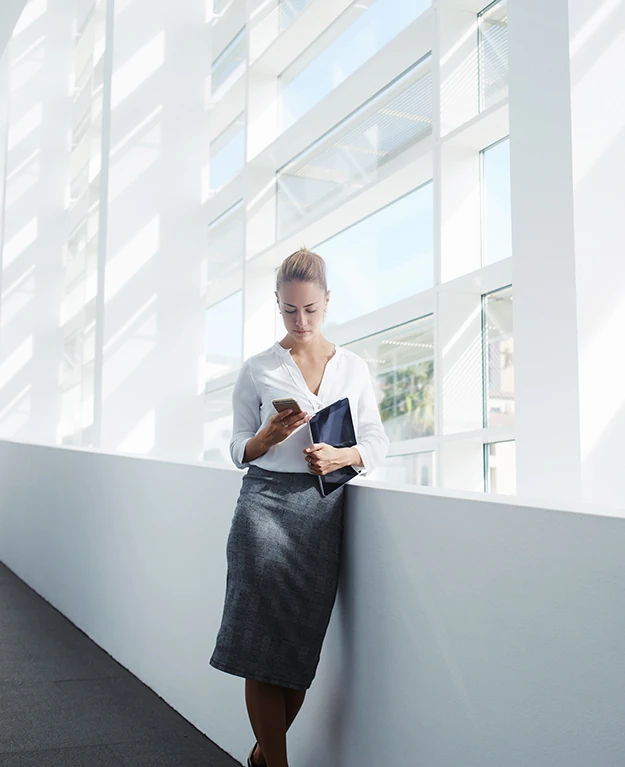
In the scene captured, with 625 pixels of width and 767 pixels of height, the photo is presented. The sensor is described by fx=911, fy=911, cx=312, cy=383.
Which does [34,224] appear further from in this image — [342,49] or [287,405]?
[287,405]

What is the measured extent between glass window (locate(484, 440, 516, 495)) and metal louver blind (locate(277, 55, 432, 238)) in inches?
65.3

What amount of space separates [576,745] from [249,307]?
15.5ft

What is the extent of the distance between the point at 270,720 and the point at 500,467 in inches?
66.8

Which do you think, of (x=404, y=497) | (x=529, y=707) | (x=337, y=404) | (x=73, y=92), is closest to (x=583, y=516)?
(x=529, y=707)

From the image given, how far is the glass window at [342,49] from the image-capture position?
16.3ft

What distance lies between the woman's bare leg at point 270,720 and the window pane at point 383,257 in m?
2.34

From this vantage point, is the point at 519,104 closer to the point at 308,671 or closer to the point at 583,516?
the point at 583,516

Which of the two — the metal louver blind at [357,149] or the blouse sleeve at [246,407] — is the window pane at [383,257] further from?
the blouse sleeve at [246,407]

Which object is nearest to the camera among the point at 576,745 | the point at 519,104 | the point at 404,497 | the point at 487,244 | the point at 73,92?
the point at 576,745

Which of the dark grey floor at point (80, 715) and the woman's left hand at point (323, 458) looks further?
the dark grey floor at point (80, 715)

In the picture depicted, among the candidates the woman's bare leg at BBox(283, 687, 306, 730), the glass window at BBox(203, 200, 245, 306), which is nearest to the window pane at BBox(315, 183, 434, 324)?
the glass window at BBox(203, 200, 245, 306)

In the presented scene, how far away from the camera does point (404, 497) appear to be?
2.35 meters

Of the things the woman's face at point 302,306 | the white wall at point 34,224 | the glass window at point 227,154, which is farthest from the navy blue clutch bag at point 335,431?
the white wall at point 34,224

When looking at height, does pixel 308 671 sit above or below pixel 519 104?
below
